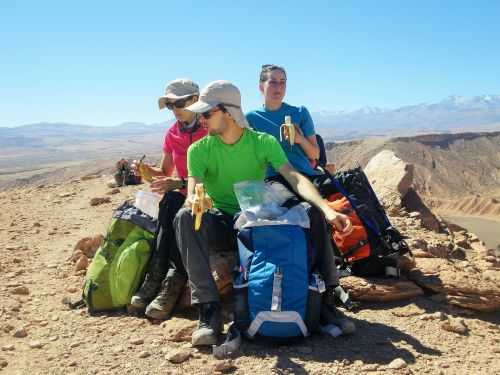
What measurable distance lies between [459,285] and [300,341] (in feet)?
4.82

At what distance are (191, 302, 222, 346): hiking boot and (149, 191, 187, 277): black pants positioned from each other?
21.6 inches

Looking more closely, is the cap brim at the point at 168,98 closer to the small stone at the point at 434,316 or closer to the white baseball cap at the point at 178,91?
the white baseball cap at the point at 178,91

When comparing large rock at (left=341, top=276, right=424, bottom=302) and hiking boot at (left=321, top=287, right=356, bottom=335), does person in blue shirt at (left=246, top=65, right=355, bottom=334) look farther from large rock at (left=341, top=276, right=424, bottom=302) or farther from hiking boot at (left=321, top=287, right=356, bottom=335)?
hiking boot at (left=321, top=287, right=356, bottom=335)

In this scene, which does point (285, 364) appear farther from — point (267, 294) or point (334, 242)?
point (334, 242)

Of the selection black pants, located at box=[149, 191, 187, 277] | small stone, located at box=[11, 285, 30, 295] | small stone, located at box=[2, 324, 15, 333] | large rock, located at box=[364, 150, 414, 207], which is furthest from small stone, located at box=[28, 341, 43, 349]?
large rock, located at box=[364, 150, 414, 207]

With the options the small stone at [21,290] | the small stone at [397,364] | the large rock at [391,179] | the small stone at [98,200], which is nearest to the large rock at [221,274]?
the small stone at [397,364]

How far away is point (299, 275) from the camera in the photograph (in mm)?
2959

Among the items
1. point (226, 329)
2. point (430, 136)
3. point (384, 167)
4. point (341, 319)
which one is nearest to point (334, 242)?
point (341, 319)

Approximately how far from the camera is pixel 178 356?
9.54 feet

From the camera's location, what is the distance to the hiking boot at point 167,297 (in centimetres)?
351

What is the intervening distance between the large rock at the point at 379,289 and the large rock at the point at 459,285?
146 mm

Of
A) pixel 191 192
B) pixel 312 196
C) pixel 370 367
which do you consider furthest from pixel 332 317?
pixel 191 192

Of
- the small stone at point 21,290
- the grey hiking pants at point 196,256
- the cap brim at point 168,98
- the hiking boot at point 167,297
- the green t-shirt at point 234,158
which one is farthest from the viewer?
the small stone at point 21,290

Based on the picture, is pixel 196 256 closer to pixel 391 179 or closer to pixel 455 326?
pixel 455 326
